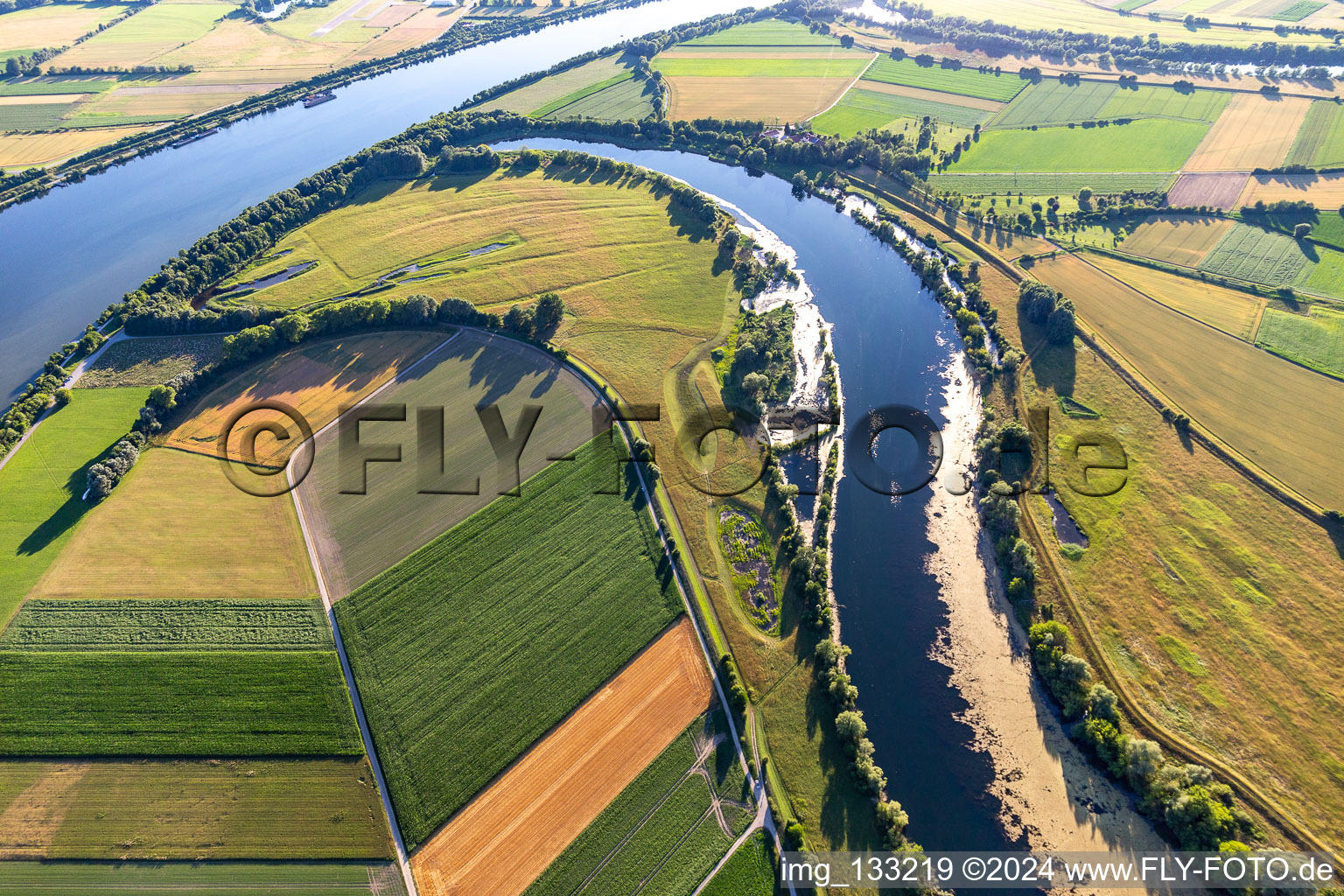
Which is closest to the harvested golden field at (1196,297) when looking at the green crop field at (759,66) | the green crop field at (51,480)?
the green crop field at (759,66)

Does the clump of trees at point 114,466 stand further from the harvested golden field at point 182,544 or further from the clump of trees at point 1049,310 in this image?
the clump of trees at point 1049,310

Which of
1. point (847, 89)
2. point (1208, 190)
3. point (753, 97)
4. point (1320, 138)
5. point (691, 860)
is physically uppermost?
point (753, 97)

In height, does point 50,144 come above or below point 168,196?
above

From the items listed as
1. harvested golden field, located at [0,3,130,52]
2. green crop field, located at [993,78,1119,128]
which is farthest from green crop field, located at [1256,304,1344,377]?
harvested golden field, located at [0,3,130,52]

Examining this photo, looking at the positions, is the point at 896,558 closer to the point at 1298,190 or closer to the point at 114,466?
the point at 114,466

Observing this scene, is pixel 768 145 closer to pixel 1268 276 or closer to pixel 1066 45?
pixel 1268 276

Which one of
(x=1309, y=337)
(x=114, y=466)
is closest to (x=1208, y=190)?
(x=1309, y=337)

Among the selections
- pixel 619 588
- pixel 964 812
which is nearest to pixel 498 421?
pixel 619 588
